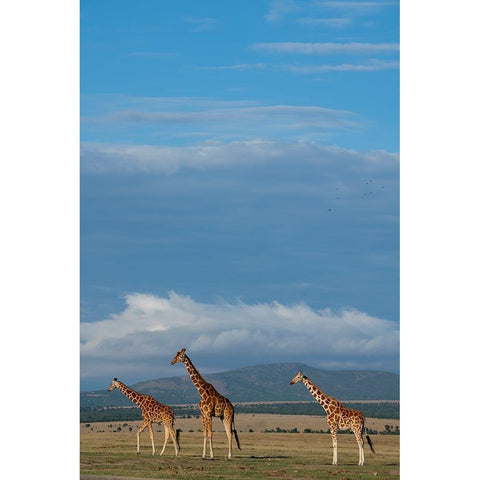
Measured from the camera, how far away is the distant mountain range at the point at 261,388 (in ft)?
240

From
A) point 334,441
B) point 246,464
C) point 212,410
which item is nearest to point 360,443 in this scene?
point 334,441

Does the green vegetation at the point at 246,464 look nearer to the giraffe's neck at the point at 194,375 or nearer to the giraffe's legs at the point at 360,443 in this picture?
the giraffe's legs at the point at 360,443

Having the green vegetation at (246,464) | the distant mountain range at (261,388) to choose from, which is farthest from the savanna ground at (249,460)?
the distant mountain range at (261,388)

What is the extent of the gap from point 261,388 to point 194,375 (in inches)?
2183

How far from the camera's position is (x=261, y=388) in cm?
8081

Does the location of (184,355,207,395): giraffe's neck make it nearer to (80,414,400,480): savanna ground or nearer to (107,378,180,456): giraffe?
(107,378,180,456): giraffe

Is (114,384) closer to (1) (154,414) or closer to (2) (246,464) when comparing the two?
(1) (154,414)

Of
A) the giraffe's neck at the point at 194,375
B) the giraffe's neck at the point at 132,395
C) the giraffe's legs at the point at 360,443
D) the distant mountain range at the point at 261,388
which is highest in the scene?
the giraffe's neck at the point at 194,375

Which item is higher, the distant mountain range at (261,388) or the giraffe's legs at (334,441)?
the giraffe's legs at (334,441)

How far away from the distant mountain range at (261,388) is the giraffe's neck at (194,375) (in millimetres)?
44340
